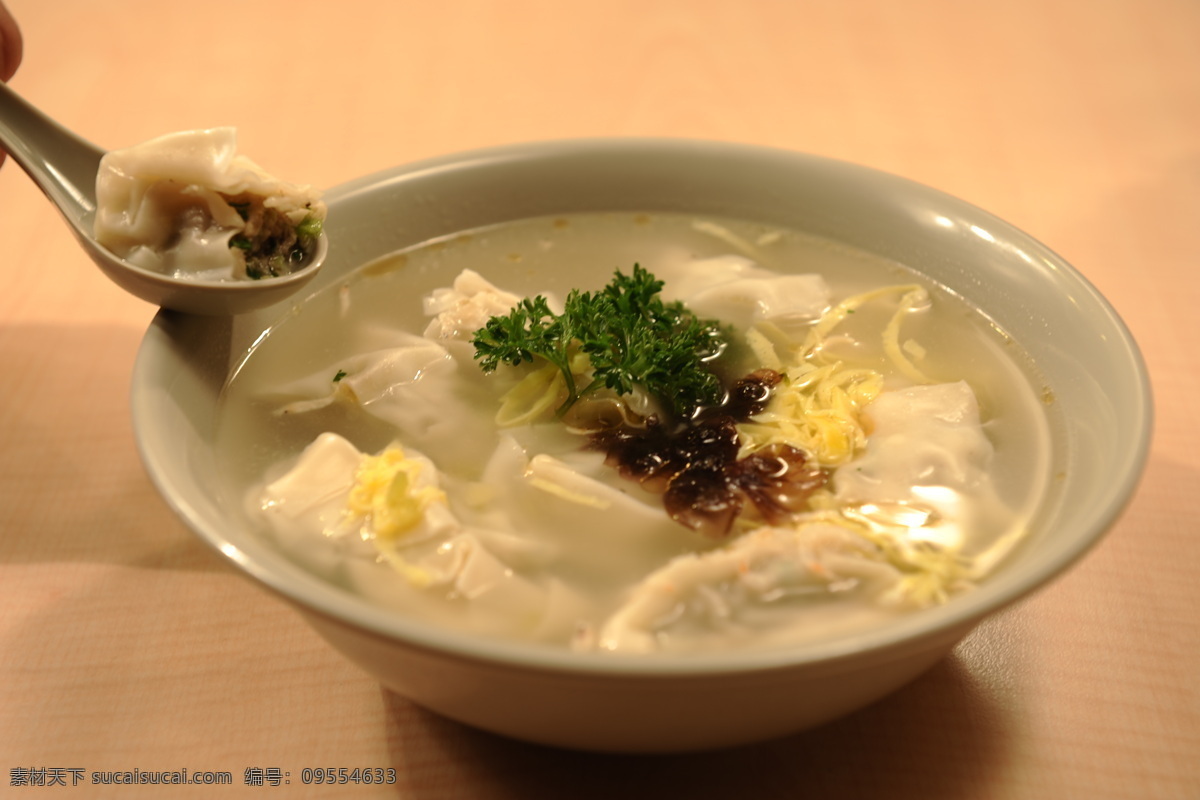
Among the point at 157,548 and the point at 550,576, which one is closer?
the point at 550,576

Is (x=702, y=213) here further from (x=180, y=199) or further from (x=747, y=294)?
(x=180, y=199)

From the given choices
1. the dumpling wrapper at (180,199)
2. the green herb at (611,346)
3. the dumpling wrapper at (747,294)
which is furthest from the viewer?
the dumpling wrapper at (747,294)

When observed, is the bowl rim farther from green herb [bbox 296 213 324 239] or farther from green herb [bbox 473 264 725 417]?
green herb [bbox 473 264 725 417]

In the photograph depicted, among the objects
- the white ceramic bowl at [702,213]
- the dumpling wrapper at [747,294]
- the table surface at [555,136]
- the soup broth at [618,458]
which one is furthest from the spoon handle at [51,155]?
the dumpling wrapper at [747,294]

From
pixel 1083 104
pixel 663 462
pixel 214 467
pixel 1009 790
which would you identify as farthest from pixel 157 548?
pixel 1083 104

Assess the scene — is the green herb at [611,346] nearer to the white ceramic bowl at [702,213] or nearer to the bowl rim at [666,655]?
the white ceramic bowl at [702,213]

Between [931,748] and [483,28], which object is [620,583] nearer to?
[931,748]

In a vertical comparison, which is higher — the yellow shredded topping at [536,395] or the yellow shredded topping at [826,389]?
the yellow shredded topping at [826,389]
